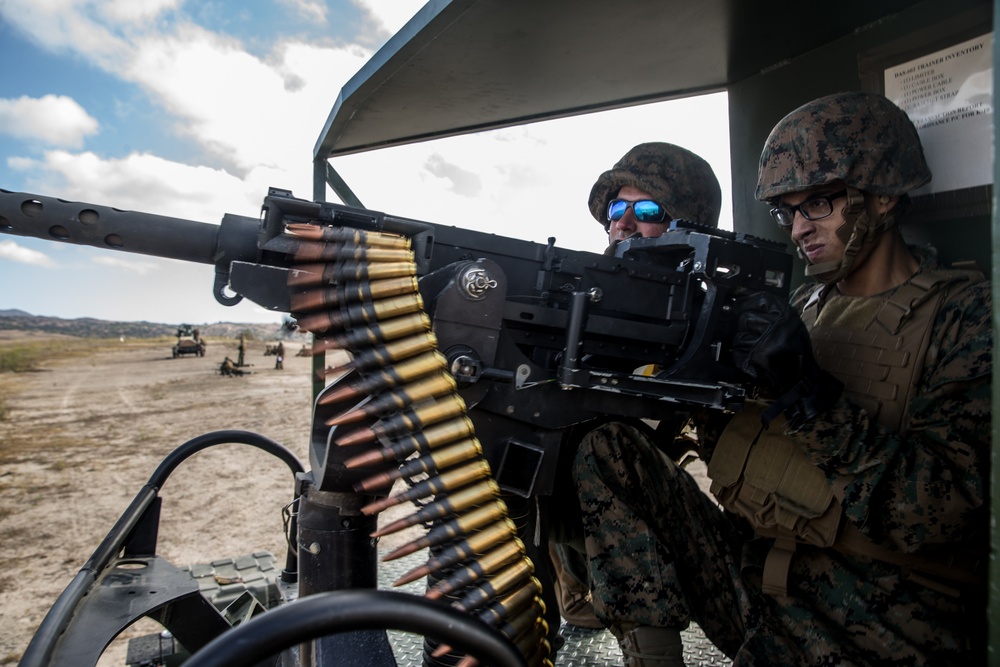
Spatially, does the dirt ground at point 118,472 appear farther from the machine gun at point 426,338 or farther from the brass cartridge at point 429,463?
the brass cartridge at point 429,463

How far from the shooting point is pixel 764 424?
2.11m

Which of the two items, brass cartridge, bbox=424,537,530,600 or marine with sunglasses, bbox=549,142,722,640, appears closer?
brass cartridge, bbox=424,537,530,600

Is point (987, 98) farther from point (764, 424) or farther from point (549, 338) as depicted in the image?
point (549, 338)

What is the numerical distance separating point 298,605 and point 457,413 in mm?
901

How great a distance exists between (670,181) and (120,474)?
7845 mm

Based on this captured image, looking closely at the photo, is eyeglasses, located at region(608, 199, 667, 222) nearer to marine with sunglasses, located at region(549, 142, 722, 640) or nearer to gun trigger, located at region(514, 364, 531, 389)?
marine with sunglasses, located at region(549, 142, 722, 640)

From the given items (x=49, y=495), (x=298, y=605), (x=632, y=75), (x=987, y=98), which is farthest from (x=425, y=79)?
(x=49, y=495)

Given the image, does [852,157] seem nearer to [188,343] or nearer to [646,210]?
[646,210]

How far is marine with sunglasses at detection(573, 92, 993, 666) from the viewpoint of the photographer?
178 centimetres

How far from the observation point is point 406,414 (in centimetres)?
182

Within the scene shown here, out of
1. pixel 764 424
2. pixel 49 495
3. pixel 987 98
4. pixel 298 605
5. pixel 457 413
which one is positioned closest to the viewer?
pixel 298 605

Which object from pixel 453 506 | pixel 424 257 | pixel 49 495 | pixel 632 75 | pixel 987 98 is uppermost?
pixel 632 75

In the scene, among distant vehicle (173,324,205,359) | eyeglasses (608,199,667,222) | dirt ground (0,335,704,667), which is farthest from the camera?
distant vehicle (173,324,205,359)

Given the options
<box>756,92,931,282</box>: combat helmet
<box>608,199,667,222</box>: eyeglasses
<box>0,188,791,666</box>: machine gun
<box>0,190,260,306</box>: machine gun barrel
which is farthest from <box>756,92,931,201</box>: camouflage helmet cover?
<box>0,190,260,306</box>: machine gun barrel
